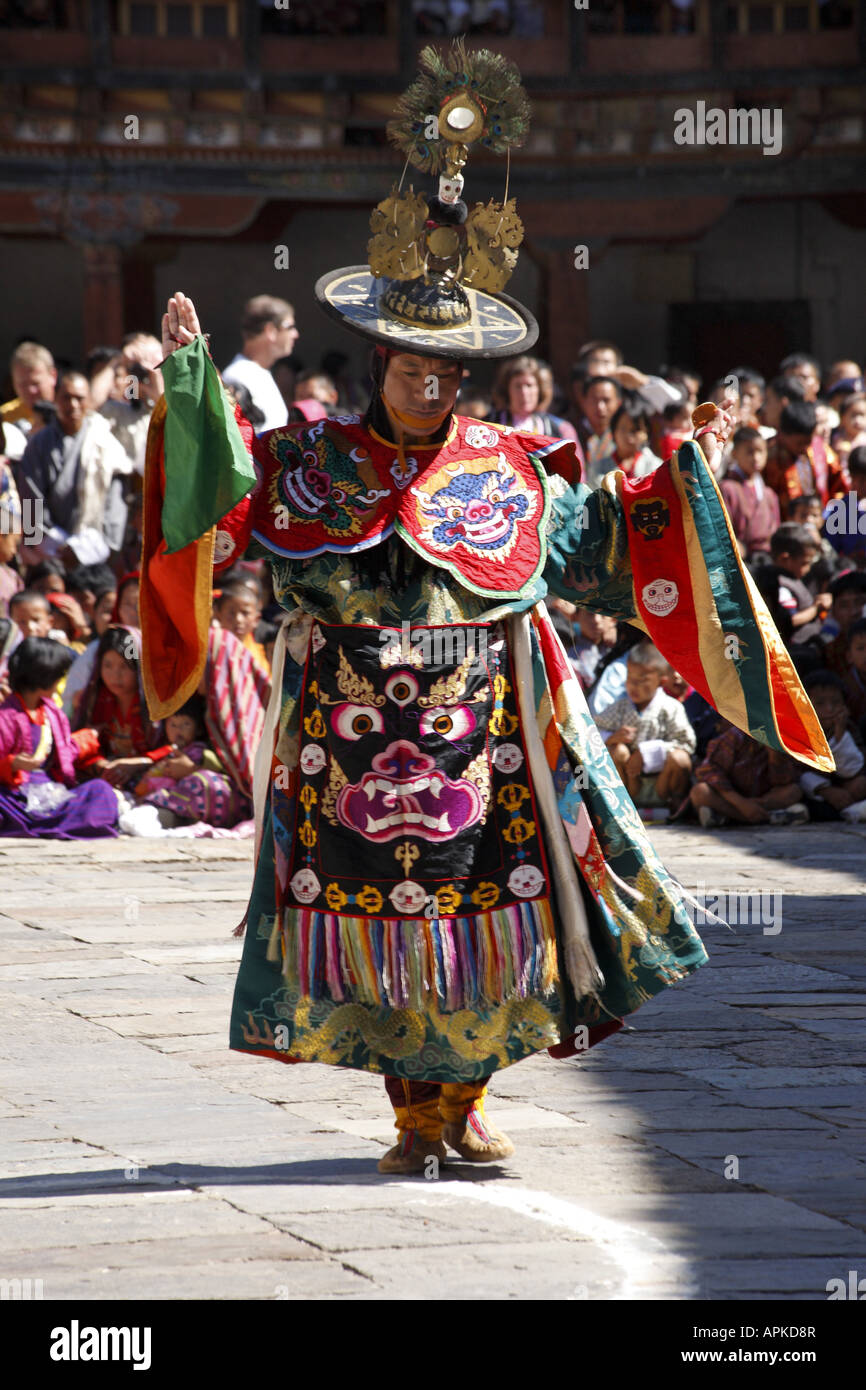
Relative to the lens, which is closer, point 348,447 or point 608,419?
point 348,447

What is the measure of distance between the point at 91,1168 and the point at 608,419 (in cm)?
660

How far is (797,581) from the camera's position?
908 cm

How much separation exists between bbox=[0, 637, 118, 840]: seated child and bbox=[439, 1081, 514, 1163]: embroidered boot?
14.2 ft

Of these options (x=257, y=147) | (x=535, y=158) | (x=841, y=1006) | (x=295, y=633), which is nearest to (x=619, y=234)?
(x=535, y=158)

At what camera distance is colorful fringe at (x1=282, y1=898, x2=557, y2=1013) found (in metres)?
3.75

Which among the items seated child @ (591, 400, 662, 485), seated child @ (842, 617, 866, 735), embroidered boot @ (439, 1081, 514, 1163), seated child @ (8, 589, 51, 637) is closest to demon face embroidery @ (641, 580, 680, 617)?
embroidered boot @ (439, 1081, 514, 1163)

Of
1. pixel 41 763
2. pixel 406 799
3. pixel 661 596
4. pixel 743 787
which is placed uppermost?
pixel 661 596

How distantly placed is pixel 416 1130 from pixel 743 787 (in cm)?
481

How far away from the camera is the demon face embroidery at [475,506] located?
3873mm

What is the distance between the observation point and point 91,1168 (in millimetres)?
3820

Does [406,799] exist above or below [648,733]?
above

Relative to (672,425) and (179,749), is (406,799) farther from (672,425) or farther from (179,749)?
(672,425)

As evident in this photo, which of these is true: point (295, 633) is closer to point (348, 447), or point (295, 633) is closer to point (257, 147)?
point (348, 447)

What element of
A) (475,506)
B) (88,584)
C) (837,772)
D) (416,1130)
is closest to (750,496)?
(837,772)
